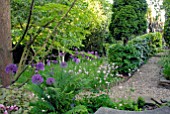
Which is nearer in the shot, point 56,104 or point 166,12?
point 56,104

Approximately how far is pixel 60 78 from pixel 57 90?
52cm

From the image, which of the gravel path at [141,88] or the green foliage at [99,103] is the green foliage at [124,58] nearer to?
the gravel path at [141,88]

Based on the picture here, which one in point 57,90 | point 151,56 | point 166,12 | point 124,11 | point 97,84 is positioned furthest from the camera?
point 151,56

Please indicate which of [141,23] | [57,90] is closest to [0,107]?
[57,90]

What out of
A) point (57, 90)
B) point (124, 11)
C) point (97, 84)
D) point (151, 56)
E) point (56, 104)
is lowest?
point (151, 56)

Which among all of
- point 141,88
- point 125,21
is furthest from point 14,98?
point 125,21

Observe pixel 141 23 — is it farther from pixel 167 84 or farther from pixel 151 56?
pixel 151 56

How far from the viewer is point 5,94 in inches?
112

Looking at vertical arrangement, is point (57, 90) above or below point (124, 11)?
below

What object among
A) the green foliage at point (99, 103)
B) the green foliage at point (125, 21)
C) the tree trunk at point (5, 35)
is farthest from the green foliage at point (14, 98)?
the green foliage at point (125, 21)

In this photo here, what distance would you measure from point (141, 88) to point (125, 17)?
2.18 metres

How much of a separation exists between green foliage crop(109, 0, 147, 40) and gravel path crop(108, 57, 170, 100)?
3.90 feet

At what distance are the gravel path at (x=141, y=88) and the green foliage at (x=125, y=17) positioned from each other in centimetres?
119

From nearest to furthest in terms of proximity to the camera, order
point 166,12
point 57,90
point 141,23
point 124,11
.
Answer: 1. point 57,90
2. point 166,12
3. point 124,11
4. point 141,23
